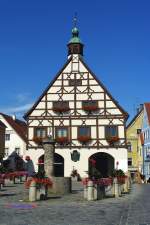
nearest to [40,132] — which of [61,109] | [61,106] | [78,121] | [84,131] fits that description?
[61,109]

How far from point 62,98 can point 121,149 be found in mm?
8261

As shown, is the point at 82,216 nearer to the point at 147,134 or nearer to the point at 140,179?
the point at 140,179

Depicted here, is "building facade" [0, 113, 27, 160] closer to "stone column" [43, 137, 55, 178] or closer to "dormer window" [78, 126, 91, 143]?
"dormer window" [78, 126, 91, 143]

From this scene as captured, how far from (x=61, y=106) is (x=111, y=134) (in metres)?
6.06

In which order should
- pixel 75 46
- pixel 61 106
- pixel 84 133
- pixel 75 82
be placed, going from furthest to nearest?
pixel 75 46 → pixel 75 82 → pixel 61 106 → pixel 84 133

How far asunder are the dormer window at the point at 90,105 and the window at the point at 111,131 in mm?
2458

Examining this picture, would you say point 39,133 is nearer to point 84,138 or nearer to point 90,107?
point 84,138

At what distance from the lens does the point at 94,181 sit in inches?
750

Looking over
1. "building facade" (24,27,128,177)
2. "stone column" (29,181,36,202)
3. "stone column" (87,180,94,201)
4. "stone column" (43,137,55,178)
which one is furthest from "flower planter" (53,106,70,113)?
"stone column" (29,181,36,202)

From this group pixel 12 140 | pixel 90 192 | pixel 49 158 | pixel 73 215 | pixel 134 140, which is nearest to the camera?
pixel 73 215

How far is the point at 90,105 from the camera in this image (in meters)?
41.6

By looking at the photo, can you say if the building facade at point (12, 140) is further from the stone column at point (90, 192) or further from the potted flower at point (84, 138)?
the stone column at point (90, 192)

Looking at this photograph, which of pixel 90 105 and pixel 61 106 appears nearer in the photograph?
pixel 90 105

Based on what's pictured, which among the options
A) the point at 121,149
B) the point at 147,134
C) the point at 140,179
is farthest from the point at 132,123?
the point at 121,149
